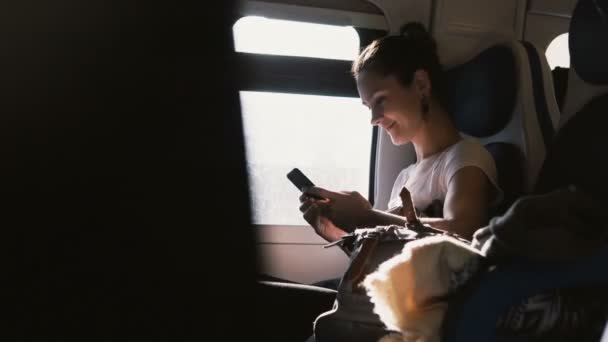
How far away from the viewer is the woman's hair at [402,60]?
1.66 meters

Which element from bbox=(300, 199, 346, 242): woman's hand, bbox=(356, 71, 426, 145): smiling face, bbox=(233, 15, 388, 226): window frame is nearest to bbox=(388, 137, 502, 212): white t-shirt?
bbox=(356, 71, 426, 145): smiling face

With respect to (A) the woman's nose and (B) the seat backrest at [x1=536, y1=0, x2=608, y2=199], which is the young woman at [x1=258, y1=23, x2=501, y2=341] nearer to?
(A) the woman's nose

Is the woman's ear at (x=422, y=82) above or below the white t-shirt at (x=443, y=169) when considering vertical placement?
above

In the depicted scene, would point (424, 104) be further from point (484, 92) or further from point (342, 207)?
point (342, 207)

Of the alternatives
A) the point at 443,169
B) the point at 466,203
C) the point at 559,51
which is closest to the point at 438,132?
the point at 443,169

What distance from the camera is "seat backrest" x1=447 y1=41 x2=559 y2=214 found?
5.22 ft

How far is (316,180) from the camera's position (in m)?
2.03

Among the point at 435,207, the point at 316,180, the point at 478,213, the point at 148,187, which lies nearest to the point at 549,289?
the point at 478,213

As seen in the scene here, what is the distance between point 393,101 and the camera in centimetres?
166

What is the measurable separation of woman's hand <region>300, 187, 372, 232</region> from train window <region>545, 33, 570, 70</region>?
1.16 meters

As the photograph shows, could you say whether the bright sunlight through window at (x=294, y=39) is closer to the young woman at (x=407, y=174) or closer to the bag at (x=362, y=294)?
the young woman at (x=407, y=174)

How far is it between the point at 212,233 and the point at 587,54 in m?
1.04

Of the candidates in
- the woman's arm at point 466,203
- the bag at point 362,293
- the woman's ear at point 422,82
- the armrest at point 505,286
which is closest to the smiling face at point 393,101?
the woman's ear at point 422,82

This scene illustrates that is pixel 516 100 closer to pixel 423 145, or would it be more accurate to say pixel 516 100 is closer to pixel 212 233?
pixel 423 145
